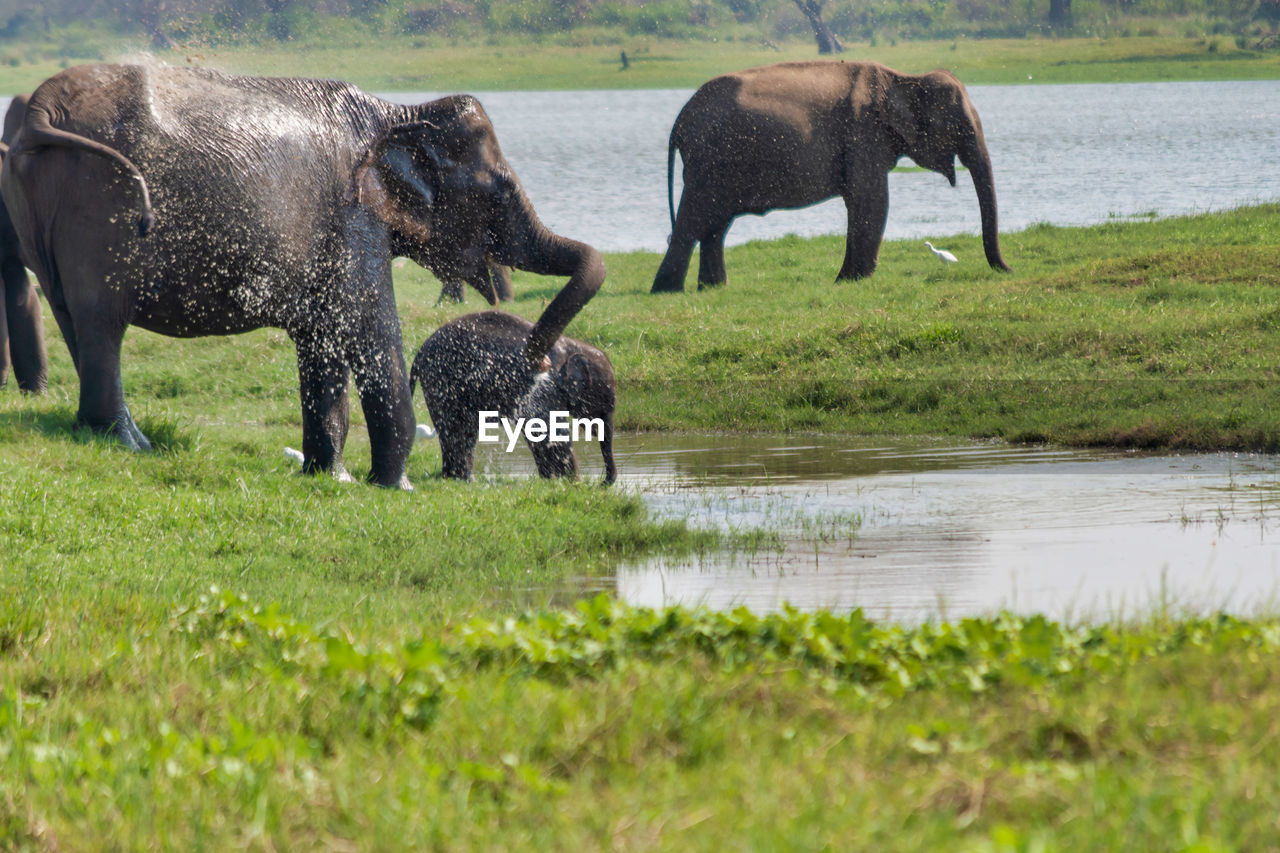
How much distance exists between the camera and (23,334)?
12.0 metres

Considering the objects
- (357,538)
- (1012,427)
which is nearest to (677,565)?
(357,538)

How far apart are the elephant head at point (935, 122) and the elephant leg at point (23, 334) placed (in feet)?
33.7

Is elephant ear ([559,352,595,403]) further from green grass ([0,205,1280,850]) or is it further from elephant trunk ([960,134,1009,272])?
elephant trunk ([960,134,1009,272])

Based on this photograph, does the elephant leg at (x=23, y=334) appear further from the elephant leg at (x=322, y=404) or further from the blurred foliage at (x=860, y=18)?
the blurred foliage at (x=860, y=18)

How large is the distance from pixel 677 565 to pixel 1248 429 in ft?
15.6

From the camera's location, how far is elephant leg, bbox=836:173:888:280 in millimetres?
17688

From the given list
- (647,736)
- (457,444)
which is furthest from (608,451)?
(647,736)

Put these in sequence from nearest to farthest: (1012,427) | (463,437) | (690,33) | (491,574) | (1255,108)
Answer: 1. (491,574)
2. (463,437)
3. (1012,427)
4. (1255,108)
5. (690,33)

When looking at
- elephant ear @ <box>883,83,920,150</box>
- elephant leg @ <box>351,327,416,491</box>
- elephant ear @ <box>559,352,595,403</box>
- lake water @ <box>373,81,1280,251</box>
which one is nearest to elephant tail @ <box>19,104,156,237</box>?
elephant leg @ <box>351,327,416,491</box>

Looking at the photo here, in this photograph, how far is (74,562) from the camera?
20.9 ft

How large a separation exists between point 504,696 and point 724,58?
197 feet

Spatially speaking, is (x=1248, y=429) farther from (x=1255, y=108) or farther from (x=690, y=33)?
(x=690, y=33)

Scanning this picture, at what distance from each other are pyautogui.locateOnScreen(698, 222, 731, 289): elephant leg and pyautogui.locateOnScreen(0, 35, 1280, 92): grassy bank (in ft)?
121

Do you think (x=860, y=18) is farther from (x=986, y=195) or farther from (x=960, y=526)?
(x=960, y=526)
